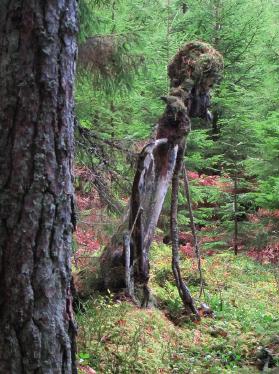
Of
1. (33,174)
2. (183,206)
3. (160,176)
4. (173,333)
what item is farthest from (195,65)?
(183,206)

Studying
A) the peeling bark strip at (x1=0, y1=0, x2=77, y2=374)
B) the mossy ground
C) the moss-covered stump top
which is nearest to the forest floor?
the mossy ground

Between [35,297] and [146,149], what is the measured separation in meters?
3.56

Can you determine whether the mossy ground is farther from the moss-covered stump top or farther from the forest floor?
the moss-covered stump top

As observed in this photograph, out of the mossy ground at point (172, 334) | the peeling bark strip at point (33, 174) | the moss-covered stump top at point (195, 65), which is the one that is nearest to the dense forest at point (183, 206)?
the mossy ground at point (172, 334)

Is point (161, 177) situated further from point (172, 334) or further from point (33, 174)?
point (33, 174)

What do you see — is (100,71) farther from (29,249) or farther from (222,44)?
(222,44)

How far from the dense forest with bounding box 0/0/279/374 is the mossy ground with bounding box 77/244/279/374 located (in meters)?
0.02

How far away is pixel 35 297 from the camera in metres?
2.38

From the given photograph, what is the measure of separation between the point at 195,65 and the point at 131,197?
238cm

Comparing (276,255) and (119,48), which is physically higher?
(119,48)

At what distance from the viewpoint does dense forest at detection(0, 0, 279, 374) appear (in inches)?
91.6

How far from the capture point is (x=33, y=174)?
2.33 m

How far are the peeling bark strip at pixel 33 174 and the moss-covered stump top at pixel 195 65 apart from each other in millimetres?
4492

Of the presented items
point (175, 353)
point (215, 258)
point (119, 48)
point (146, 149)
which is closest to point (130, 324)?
point (175, 353)
